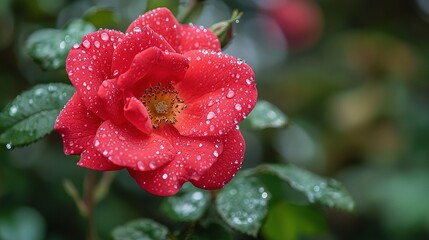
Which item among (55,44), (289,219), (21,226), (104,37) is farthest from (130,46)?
(21,226)

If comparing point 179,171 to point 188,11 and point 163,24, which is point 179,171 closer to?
point 163,24

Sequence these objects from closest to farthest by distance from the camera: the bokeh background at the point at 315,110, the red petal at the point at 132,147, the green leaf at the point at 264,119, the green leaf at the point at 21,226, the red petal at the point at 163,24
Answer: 1. the red petal at the point at 132,147
2. the red petal at the point at 163,24
3. the green leaf at the point at 264,119
4. the green leaf at the point at 21,226
5. the bokeh background at the point at 315,110

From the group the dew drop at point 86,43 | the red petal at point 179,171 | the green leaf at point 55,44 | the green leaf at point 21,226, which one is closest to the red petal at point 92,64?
the dew drop at point 86,43

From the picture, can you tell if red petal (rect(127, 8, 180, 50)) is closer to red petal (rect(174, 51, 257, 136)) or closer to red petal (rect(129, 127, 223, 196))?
red petal (rect(174, 51, 257, 136))

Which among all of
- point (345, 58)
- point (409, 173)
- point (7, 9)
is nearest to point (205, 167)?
point (7, 9)

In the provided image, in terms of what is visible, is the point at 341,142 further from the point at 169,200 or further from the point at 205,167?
the point at 205,167

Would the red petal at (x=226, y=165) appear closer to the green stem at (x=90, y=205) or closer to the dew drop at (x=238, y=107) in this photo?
the dew drop at (x=238, y=107)
